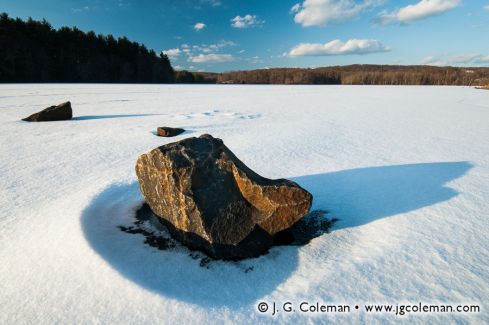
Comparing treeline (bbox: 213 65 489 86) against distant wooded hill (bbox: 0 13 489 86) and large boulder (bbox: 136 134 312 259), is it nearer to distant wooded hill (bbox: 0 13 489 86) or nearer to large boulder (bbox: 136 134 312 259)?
distant wooded hill (bbox: 0 13 489 86)

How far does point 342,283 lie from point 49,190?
3.39 metres

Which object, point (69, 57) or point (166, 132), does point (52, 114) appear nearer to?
point (166, 132)

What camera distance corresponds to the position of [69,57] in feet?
113

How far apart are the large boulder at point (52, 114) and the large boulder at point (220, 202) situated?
6.53 metres

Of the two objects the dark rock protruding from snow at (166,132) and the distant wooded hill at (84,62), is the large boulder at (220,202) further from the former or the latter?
the distant wooded hill at (84,62)

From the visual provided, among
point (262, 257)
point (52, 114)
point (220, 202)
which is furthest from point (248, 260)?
point (52, 114)

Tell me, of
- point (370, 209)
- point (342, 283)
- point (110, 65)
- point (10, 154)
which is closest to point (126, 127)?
point (10, 154)

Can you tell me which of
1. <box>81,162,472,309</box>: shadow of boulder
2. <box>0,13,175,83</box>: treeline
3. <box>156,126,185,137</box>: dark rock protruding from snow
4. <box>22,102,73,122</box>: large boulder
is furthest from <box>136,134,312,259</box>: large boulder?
<box>0,13,175,83</box>: treeline

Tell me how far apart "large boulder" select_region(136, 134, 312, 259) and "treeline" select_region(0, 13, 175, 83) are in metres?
35.3

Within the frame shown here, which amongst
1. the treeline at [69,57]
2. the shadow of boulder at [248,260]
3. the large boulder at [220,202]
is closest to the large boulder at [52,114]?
the shadow of boulder at [248,260]

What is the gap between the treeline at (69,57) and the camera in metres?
29.7

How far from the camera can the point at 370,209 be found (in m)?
3.06

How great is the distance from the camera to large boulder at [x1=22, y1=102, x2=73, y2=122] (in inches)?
304

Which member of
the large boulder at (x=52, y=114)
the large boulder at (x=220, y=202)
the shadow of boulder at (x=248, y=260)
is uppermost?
the large boulder at (x=52, y=114)
